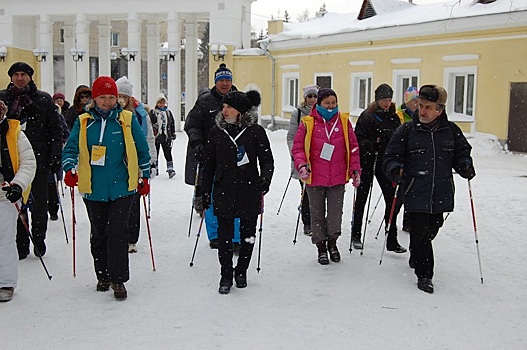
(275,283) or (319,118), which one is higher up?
(319,118)

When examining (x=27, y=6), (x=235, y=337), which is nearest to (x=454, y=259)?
(x=235, y=337)

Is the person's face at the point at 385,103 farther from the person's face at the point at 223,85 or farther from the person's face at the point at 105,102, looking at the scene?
the person's face at the point at 105,102

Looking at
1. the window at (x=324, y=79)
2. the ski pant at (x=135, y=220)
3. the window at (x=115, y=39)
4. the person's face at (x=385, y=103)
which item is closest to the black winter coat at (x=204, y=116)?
the ski pant at (x=135, y=220)

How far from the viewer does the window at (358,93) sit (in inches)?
887

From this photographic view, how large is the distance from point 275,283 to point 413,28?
52.2 ft

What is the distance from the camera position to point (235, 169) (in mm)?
5320

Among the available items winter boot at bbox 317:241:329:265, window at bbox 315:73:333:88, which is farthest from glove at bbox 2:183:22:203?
window at bbox 315:73:333:88

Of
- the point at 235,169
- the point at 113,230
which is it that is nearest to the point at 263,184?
the point at 235,169

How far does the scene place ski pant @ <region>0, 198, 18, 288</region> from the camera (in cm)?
502

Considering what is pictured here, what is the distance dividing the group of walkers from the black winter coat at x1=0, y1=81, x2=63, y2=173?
0.03 ft

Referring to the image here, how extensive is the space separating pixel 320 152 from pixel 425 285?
168 cm

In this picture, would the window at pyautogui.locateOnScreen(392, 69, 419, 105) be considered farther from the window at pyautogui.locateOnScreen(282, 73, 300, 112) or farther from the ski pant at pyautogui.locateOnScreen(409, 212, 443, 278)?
the ski pant at pyautogui.locateOnScreen(409, 212, 443, 278)

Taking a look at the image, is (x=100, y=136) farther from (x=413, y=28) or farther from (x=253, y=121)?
(x=413, y=28)

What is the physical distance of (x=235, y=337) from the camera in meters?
4.35
